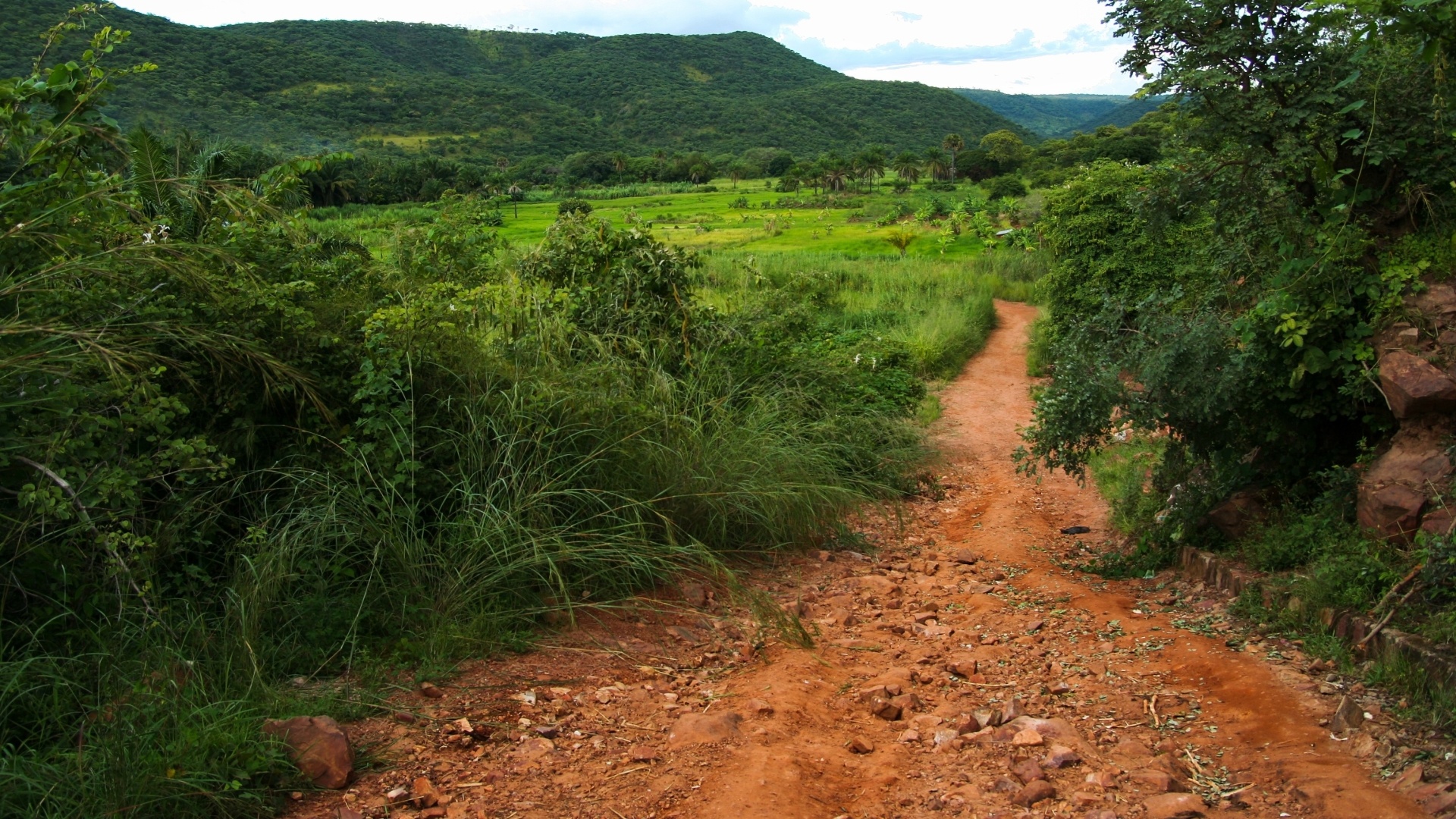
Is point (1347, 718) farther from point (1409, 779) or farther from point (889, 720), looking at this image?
point (889, 720)

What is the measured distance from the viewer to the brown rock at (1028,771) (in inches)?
117

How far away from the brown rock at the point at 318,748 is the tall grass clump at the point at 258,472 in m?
0.05

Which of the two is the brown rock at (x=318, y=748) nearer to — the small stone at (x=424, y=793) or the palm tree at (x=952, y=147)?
the small stone at (x=424, y=793)

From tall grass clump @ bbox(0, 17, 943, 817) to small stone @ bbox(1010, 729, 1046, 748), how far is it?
1.53m

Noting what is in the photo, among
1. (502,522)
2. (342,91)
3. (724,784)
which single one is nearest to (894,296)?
(502,522)

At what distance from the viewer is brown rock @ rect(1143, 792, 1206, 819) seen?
2748mm

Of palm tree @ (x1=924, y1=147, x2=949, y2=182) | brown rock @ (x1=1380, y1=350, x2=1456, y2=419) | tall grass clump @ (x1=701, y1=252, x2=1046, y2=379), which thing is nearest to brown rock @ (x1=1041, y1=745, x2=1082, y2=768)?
brown rock @ (x1=1380, y1=350, x2=1456, y2=419)

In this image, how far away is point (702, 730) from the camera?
324cm

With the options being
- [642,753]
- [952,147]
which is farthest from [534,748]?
[952,147]

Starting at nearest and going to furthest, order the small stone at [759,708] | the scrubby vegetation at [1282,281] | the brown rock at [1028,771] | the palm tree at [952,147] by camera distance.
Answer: the brown rock at [1028,771], the small stone at [759,708], the scrubby vegetation at [1282,281], the palm tree at [952,147]

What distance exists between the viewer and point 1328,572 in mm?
4059

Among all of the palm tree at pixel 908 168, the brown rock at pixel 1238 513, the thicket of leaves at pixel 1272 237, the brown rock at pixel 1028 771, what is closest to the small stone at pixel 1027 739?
the brown rock at pixel 1028 771

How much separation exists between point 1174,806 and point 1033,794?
37cm

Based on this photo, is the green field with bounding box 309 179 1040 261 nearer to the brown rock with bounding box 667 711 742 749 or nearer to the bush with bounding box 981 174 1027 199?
the bush with bounding box 981 174 1027 199
